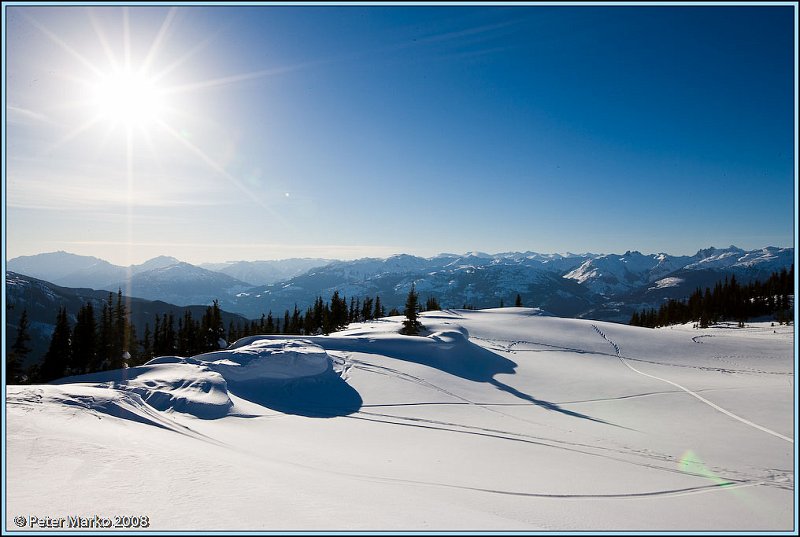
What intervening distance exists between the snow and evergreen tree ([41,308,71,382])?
40042 mm

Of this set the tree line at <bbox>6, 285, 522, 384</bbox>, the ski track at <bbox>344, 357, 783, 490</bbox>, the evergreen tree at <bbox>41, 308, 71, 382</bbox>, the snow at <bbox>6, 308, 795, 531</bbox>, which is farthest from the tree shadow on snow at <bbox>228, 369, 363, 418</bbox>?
the evergreen tree at <bbox>41, 308, 71, 382</bbox>

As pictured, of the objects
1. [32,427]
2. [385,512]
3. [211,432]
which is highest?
[32,427]

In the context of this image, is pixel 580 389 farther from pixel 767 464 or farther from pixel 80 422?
pixel 80 422

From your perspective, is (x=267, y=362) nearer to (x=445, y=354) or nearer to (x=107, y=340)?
(x=445, y=354)

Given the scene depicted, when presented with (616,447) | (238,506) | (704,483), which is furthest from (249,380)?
(704,483)

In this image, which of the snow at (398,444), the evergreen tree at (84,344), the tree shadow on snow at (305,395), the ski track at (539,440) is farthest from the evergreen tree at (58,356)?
the ski track at (539,440)

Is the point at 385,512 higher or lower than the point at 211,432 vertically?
higher

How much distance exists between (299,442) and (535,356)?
25445mm

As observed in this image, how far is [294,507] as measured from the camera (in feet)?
21.1

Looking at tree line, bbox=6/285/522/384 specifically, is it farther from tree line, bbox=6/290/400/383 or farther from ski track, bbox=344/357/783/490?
ski track, bbox=344/357/783/490

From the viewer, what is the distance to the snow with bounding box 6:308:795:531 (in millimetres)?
6504

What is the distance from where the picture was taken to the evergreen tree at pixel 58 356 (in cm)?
4547

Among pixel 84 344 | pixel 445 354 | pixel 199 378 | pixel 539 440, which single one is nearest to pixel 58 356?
pixel 84 344

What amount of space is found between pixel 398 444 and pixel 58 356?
55.8 meters
